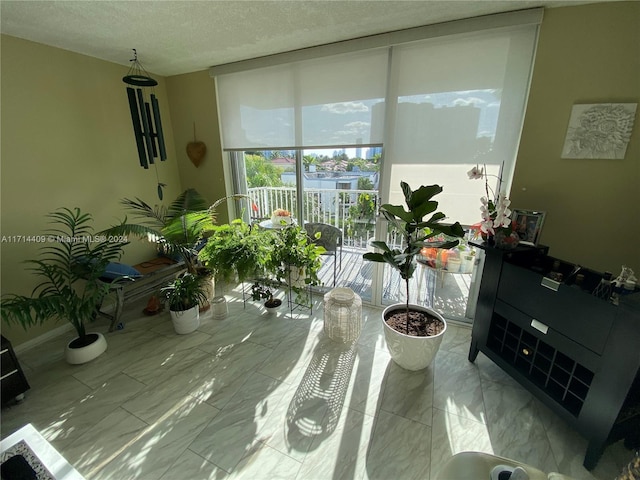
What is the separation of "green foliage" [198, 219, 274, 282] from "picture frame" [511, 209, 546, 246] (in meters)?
1.89

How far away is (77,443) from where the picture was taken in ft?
4.48

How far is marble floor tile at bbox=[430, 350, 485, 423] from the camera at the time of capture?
154 cm

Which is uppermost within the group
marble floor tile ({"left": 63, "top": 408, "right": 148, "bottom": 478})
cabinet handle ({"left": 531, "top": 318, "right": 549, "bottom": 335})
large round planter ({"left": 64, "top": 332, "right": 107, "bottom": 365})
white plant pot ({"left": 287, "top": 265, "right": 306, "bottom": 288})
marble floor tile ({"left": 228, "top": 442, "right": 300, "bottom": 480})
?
cabinet handle ({"left": 531, "top": 318, "right": 549, "bottom": 335})

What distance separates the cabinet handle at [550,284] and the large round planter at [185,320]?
2.48 metres

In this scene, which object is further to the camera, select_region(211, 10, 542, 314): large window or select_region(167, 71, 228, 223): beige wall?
select_region(167, 71, 228, 223): beige wall

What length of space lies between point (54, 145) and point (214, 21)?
66.8 inches

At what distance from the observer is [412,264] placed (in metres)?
1.68

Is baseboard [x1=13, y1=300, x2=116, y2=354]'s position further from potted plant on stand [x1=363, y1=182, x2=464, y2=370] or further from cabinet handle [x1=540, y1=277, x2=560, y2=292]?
cabinet handle [x1=540, y1=277, x2=560, y2=292]

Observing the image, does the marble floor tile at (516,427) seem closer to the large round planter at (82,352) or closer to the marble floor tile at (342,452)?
the marble floor tile at (342,452)

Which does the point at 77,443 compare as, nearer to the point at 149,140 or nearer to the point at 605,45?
the point at 149,140

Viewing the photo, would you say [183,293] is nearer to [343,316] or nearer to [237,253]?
[237,253]

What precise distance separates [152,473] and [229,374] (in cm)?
62

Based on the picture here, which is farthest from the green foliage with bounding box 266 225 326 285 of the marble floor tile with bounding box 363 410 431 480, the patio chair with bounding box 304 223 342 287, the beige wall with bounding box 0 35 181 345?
the beige wall with bounding box 0 35 181 345

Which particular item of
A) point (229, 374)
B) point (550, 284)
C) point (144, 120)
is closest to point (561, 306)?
point (550, 284)
